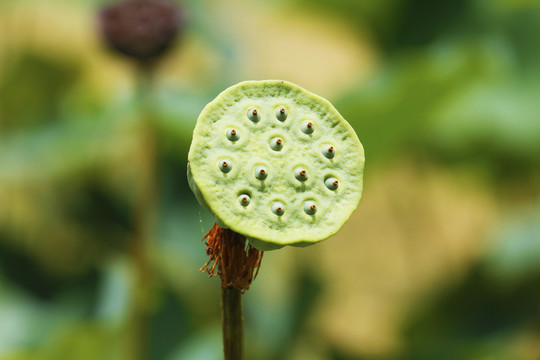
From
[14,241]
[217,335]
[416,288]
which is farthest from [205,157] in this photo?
[416,288]

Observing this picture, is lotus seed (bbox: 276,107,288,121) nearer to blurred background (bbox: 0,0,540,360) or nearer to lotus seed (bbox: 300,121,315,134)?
lotus seed (bbox: 300,121,315,134)

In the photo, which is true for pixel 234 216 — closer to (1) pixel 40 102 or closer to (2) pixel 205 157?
(2) pixel 205 157

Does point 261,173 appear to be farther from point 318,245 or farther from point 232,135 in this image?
point 318,245

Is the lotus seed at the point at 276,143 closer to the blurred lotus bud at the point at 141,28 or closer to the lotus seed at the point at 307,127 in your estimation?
the lotus seed at the point at 307,127

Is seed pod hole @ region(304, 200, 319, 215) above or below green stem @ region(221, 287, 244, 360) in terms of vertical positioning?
above

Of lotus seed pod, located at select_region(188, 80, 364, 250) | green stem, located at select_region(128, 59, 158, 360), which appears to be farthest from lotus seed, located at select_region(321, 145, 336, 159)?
green stem, located at select_region(128, 59, 158, 360)

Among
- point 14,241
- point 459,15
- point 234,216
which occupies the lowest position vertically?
point 14,241

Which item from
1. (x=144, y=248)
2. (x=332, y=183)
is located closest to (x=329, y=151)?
(x=332, y=183)
